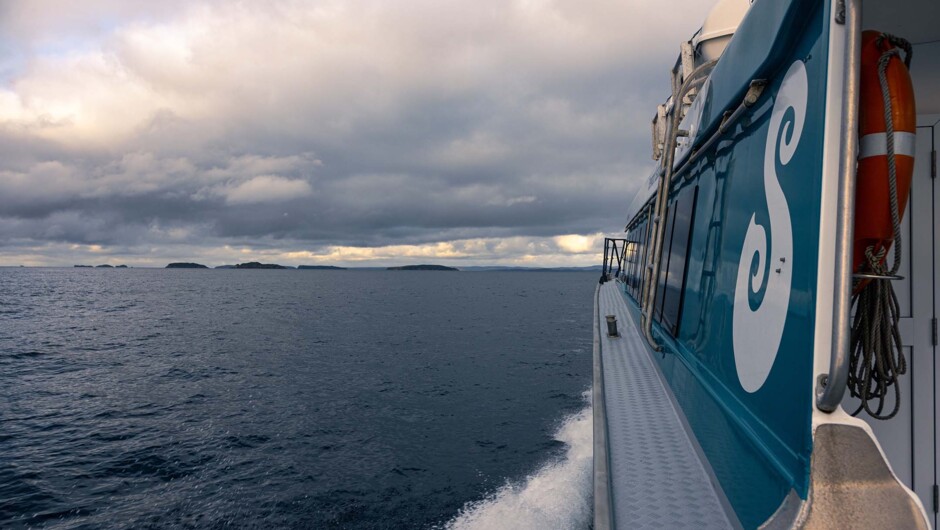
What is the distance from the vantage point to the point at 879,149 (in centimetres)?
187

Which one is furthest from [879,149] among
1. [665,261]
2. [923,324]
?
[665,261]

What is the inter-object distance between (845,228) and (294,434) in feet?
43.8

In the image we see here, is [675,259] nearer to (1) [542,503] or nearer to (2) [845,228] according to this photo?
(2) [845,228]

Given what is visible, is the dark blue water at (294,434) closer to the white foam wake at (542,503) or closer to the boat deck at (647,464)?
the white foam wake at (542,503)

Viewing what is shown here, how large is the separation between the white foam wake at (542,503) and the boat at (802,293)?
305 centimetres

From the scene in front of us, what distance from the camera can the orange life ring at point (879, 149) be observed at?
71.8 inches

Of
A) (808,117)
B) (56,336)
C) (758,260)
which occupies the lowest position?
(56,336)

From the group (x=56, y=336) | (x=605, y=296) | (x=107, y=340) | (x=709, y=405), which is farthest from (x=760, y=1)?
(x=56, y=336)

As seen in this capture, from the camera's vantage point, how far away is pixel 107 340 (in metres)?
31.9

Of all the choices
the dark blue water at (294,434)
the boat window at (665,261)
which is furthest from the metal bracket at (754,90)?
the dark blue water at (294,434)

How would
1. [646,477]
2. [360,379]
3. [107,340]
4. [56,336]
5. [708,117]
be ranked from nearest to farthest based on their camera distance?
[646,477] → [708,117] → [360,379] → [107,340] → [56,336]

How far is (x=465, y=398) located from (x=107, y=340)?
27.8 meters

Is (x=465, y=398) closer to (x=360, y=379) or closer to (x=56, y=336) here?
(x=360, y=379)

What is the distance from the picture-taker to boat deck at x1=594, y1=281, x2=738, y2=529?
10.3 ft
